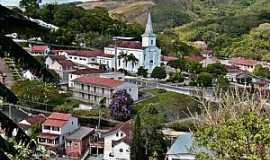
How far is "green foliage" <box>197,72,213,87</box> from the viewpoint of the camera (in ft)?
70.1

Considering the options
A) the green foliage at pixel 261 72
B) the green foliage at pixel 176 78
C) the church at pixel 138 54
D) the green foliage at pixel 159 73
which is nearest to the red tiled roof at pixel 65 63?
the church at pixel 138 54

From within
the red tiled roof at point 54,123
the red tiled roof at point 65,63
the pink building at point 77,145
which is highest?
the red tiled roof at point 65,63

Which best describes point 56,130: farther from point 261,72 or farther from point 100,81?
point 261,72

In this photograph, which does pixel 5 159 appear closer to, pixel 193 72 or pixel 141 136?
pixel 141 136

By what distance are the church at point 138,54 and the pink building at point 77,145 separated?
Answer: 10.0m

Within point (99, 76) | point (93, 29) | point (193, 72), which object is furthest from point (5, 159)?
point (93, 29)

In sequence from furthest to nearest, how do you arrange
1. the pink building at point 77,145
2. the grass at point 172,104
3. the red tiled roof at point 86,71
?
the red tiled roof at point 86,71 → the grass at point 172,104 → the pink building at point 77,145

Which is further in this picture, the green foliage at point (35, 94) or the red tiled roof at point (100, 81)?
the red tiled roof at point (100, 81)

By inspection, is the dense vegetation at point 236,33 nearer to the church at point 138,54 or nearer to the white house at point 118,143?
the church at point 138,54

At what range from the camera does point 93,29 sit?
28656 millimetres

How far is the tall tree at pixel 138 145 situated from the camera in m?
12.6

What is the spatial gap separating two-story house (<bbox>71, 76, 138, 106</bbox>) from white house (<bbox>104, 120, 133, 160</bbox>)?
434 centimetres

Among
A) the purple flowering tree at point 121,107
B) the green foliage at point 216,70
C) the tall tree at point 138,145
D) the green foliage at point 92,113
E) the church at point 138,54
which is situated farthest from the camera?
the church at point 138,54

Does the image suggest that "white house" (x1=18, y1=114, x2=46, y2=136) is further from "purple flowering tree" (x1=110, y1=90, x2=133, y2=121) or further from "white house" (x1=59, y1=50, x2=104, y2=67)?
"white house" (x1=59, y1=50, x2=104, y2=67)
